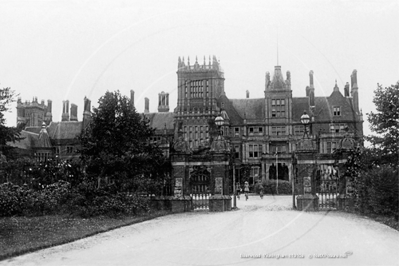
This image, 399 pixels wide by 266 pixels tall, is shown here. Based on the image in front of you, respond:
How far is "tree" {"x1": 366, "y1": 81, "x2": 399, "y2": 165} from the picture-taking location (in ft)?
66.9

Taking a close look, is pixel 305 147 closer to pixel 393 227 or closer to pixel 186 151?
pixel 186 151

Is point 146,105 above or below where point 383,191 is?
above

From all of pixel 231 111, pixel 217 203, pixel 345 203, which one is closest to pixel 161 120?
pixel 231 111

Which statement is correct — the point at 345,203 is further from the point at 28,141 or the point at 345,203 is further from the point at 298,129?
the point at 28,141

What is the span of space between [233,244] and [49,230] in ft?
19.7

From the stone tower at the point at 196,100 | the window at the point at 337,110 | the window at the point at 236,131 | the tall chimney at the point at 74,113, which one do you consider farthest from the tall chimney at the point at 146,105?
the window at the point at 337,110

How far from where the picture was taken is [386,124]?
20828mm

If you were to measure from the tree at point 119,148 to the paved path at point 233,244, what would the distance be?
6.10m

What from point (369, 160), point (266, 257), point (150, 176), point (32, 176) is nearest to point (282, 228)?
point (266, 257)

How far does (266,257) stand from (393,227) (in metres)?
6.32

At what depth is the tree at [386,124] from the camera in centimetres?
2039

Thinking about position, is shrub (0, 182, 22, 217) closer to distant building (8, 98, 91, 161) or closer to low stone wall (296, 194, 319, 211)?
low stone wall (296, 194, 319, 211)

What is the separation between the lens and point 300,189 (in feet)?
67.8

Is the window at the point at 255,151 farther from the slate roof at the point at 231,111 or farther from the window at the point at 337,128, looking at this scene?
the window at the point at 337,128
